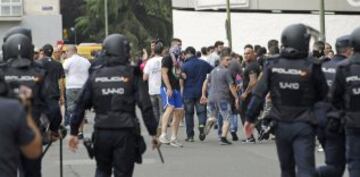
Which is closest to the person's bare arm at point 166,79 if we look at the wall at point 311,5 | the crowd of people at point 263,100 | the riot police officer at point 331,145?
the riot police officer at point 331,145

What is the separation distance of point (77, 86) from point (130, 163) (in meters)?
9.95

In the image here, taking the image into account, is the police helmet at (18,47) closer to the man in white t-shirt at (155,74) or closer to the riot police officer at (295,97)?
the riot police officer at (295,97)

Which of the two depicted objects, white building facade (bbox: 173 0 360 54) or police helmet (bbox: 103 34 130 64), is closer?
police helmet (bbox: 103 34 130 64)

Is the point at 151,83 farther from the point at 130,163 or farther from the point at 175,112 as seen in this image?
the point at 130,163

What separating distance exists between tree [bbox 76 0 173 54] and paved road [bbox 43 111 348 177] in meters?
57.8

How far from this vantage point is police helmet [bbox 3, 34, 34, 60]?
9969 mm

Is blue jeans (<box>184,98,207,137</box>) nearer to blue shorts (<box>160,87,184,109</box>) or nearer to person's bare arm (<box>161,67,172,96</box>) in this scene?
blue shorts (<box>160,87,184,109</box>)

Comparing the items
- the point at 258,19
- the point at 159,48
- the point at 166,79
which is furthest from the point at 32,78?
the point at 258,19

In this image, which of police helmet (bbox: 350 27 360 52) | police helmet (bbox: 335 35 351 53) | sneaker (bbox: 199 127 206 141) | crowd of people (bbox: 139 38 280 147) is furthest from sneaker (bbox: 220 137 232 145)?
police helmet (bbox: 350 27 360 52)

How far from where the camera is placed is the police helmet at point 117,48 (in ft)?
32.0

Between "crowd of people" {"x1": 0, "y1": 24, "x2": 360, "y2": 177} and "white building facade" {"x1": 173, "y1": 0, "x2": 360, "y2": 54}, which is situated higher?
"white building facade" {"x1": 173, "y1": 0, "x2": 360, "y2": 54}

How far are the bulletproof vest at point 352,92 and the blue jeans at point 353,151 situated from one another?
3.9 inches

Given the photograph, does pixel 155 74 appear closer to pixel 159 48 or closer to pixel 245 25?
pixel 159 48

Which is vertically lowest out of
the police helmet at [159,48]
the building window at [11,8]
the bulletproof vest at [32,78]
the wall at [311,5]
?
the bulletproof vest at [32,78]
